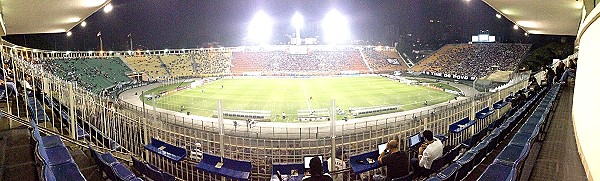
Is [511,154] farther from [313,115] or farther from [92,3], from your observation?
[313,115]

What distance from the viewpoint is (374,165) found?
18.1ft

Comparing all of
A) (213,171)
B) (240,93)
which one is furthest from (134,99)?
(213,171)

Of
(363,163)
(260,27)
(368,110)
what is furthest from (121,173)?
(260,27)

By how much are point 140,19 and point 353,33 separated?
4725 centimetres

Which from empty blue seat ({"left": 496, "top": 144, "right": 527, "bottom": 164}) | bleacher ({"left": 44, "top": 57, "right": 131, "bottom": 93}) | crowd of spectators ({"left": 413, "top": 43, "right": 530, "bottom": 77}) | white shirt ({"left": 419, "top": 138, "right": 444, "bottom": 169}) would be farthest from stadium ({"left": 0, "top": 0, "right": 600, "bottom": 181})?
crowd of spectators ({"left": 413, "top": 43, "right": 530, "bottom": 77})

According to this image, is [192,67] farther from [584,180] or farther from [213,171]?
[584,180]

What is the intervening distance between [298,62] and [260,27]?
782 inches

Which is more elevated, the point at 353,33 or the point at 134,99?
the point at 353,33

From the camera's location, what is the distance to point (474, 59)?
52219 millimetres

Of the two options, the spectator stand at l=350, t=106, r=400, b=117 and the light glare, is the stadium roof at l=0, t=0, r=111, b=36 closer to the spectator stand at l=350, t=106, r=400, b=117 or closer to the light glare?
the light glare

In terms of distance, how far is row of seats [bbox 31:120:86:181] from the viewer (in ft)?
9.39

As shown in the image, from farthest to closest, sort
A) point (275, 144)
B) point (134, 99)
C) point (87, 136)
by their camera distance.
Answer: point (134, 99)
point (275, 144)
point (87, 136)

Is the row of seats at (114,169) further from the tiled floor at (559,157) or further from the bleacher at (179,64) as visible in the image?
the bleacher at (179,64)

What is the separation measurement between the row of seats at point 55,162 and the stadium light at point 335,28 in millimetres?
70647
